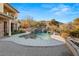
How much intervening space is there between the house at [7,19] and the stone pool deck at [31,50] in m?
0.33

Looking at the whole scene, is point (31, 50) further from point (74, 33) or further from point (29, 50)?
point (74, 33)

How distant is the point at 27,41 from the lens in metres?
5.86

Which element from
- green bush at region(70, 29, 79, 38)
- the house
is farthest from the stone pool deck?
green bush at region(70, 29, 79, 38)

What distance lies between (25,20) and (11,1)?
0.76 meters

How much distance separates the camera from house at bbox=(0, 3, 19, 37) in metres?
5.78

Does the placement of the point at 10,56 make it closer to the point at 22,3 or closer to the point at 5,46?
the point at 5,46

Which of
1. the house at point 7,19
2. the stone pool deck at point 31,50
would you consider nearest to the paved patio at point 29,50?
the stone pool deck at point 31,50

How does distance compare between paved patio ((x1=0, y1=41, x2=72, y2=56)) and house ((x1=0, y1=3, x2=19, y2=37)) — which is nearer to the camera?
paved patio ((x1=0, y1=41, x2=72, y2=56))

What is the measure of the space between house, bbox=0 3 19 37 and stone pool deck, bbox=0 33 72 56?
1.09 ft

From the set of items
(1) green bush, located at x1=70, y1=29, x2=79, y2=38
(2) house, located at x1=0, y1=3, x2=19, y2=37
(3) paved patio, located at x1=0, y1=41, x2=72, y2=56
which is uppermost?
(2) house, located at x1=0, y1=3, x2=19, y2=37

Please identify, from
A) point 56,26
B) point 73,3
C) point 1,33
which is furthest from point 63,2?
point 1,33

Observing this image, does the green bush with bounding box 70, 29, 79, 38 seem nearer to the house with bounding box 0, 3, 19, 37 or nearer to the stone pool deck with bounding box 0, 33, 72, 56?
the stone pool deck with bounding box 0, 33, 72, 56

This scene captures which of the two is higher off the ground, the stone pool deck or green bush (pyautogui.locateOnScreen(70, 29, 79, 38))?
green bush (pyautogui.locateOnScreen(70, 29, 79, 38))

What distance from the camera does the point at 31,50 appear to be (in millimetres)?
5715
